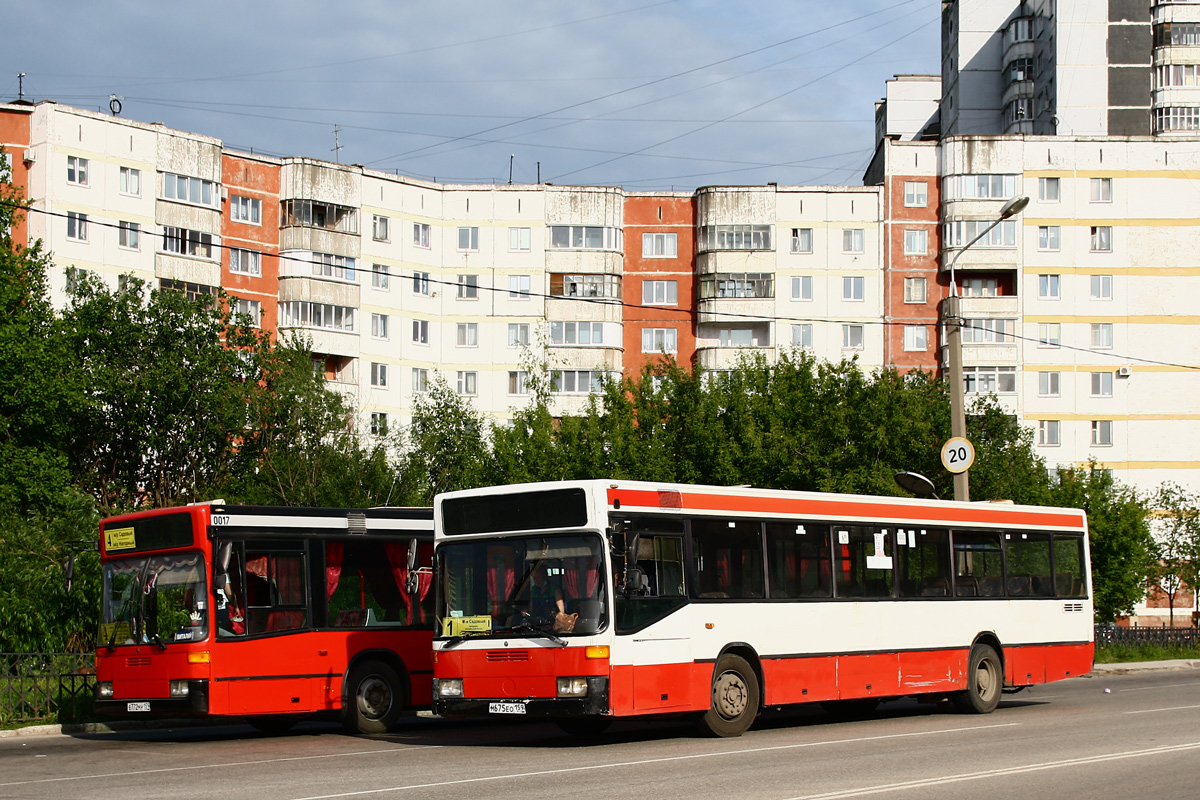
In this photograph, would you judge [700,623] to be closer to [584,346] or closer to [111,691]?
[111,691]

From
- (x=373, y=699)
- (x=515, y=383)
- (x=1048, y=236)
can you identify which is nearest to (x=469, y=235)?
(x=515, y=383)

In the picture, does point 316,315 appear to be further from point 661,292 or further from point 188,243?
point 661,292

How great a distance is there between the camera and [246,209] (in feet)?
213

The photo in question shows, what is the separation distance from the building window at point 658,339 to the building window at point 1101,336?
21.0 meters

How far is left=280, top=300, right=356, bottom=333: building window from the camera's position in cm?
6506

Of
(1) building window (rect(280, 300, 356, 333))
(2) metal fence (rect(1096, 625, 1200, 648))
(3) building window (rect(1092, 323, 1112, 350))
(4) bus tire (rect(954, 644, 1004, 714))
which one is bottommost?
(2) metal fence (rect(1096, 625, 1200, 648))

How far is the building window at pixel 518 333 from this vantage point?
2776 inches

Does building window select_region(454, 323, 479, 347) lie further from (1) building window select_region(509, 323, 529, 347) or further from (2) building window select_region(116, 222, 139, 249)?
(2) building window select_region(116, 222, 139, 249)

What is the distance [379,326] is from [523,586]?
54.6 meters

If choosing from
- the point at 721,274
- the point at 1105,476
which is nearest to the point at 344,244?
the point at 721,274

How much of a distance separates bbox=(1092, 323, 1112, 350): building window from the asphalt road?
54.5m

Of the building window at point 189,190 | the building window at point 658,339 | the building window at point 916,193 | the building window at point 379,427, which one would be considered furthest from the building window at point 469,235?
the building window at point 916,193

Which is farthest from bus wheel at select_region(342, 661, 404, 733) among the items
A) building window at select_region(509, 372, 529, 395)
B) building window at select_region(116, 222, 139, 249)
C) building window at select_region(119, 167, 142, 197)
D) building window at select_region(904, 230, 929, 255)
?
building window at select_region(904, 230, 929, 255)

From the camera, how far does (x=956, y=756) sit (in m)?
13.6
